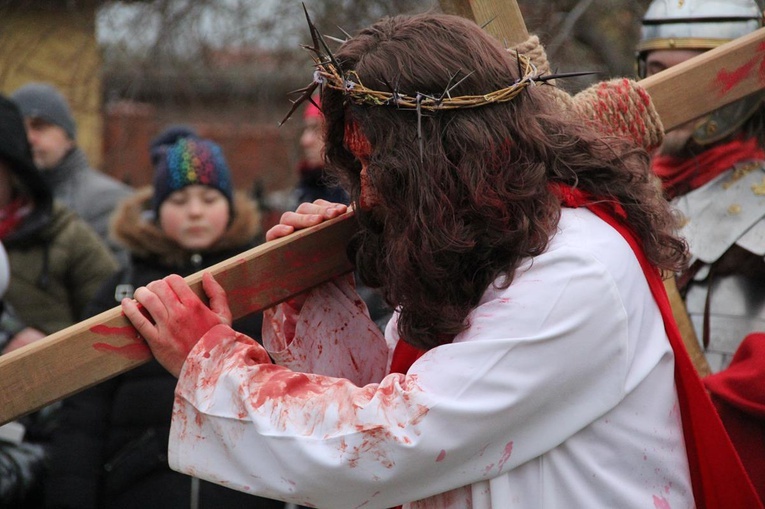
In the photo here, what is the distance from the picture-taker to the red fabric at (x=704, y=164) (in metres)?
3.38

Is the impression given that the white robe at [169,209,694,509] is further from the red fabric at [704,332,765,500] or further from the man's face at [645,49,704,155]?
the man's face at [645,49,704,155]

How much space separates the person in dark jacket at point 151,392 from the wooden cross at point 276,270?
1.43 meters

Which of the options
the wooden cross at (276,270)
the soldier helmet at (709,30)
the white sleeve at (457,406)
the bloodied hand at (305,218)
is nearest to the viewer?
the white sleeve at (457,406)

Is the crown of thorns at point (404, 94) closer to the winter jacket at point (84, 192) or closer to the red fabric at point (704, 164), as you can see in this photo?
the red fabric at point (704, 164)

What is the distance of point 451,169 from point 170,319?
2.00 ft

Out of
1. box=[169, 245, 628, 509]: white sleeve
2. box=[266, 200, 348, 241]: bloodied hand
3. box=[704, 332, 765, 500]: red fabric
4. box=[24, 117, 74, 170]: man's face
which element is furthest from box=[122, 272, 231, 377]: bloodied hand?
box=[24, 117, 74, 170]: man's face

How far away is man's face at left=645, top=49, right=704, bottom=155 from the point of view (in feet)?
11.1

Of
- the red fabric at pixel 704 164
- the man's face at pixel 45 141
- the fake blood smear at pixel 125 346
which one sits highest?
the fake blood smear at pixel 125 346

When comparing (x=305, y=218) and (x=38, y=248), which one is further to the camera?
(x=38, y=248)

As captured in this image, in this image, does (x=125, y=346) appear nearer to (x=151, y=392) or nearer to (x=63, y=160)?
(x=151, y=392)

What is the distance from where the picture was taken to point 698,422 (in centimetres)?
200

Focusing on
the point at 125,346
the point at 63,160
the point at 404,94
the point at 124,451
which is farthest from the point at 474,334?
the point at 63,160

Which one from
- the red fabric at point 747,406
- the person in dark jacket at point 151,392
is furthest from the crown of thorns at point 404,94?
the person in dark jacket at point 151,392

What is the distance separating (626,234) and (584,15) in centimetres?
423
